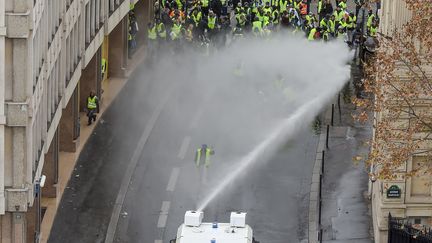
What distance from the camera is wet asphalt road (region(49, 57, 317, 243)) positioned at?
69.2 meters

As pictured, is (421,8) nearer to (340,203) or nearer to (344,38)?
(340,203)

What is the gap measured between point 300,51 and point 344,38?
2.42 meters

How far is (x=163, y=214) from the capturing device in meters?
70.3

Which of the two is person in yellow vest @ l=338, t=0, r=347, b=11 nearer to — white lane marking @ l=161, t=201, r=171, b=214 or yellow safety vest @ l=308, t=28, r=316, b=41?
yellow safety vest @ l=308, t=28, r=316, b=41

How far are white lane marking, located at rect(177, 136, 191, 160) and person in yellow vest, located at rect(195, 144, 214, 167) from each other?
1.89m

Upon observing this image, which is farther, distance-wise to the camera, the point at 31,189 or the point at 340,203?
the point at 340,203

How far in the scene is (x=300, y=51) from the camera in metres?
89.2

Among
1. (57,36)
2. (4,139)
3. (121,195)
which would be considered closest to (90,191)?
(121,195)

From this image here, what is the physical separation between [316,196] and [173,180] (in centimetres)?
517

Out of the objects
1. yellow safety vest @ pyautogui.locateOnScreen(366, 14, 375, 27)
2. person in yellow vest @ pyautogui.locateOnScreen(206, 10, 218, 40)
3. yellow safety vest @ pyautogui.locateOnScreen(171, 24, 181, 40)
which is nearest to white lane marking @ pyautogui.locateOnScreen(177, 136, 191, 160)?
yellow safety vest @ pyautogui.locateOnScreen(171, 24, 181, 40)

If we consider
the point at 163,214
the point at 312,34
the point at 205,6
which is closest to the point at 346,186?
the point at 163,214

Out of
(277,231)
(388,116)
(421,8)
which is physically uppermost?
(421,8)

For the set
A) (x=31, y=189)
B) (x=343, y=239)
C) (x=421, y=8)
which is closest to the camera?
(x=421, y=8)

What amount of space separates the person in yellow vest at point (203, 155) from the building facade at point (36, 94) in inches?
193
